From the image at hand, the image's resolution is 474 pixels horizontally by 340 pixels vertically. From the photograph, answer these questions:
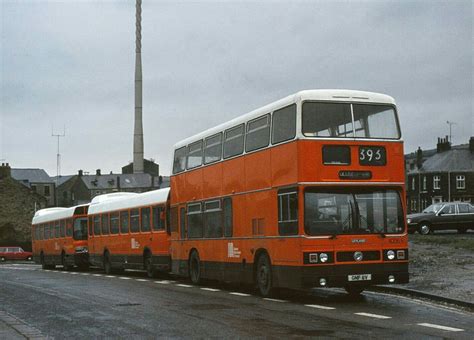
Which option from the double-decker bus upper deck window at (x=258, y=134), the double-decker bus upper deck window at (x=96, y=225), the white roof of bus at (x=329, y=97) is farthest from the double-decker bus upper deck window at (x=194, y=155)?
the double-decker bus upper deck window at (x=96, y=225)

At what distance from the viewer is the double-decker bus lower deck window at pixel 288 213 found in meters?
16.9

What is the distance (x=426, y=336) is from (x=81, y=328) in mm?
5086

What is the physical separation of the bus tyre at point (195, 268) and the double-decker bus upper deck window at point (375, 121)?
25.6 feet

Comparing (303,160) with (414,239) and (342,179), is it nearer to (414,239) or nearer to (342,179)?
(342,179)

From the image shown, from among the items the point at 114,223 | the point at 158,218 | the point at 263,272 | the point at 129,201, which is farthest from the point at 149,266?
the point at 263,272

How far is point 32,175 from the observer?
6132 inches

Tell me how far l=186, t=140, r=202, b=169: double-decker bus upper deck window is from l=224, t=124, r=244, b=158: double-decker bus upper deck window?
7.47 ft

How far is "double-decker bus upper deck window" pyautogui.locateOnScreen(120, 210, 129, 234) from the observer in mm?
32219

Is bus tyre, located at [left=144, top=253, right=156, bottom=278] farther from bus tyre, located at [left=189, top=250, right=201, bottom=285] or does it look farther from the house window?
the house window

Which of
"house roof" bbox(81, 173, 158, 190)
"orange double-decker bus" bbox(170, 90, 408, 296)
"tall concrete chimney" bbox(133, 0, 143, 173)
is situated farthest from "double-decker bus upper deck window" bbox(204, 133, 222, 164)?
"house roof" bbox(81, 173, 158, 190)

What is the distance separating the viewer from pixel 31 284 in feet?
85.4

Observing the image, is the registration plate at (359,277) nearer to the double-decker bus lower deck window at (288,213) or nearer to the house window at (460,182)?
the double-decker bus lower deck window at (288,213)

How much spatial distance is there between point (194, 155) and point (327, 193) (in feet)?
25.8

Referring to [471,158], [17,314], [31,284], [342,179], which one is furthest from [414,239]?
[471,158]
